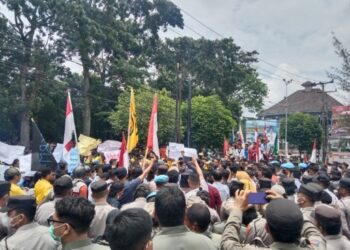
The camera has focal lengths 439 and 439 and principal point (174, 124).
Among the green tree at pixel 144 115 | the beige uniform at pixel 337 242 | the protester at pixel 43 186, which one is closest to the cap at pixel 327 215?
the beige uniform at pixel 337 242

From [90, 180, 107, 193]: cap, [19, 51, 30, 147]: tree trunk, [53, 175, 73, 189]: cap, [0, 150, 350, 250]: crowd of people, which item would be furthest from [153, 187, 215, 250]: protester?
[19, 51, 30, 147]: tree trunk

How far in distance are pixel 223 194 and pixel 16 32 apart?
27335 millimetres

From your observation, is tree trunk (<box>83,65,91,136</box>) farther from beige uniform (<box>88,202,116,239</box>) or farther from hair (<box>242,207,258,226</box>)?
hair (<box>242,207,258,226</box>)

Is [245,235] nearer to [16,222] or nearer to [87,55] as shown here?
[16,222]

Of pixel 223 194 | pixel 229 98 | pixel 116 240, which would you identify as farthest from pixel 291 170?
pixel 229 98

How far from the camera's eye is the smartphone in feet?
9.93

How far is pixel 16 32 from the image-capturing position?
30172 mm

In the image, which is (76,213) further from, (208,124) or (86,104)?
(208,124)

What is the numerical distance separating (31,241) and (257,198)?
1.69m

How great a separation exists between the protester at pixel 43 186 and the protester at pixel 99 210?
174cm

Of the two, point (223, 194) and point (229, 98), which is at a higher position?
point (229, 98)

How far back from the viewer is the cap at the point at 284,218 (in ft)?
8.83

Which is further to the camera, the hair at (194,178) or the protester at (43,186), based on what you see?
the protester at (43,186)

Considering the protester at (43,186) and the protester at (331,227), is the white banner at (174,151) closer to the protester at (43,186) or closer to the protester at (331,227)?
the protester at (43,186)
